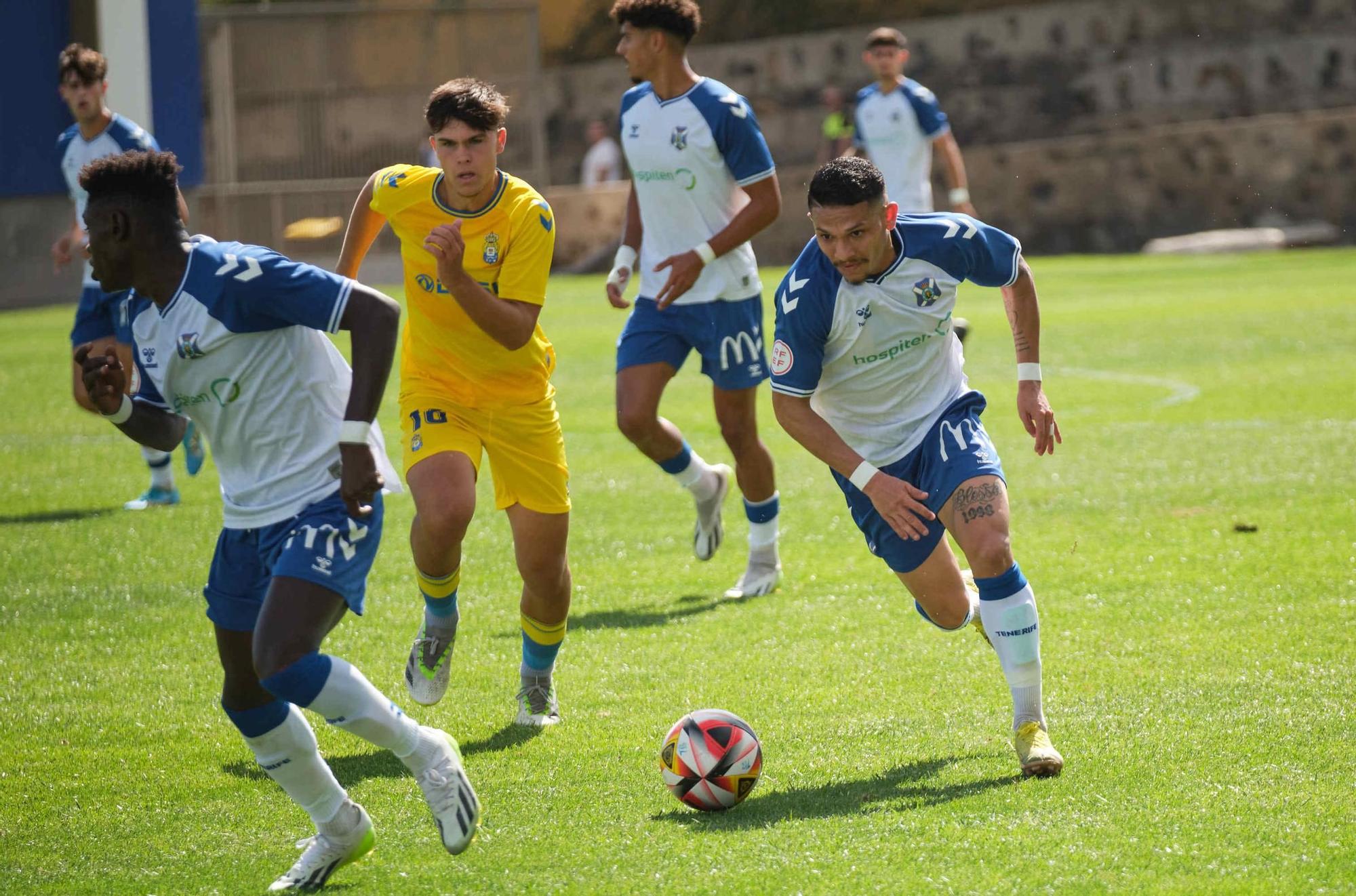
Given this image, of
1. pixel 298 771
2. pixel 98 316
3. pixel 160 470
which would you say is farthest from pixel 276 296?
pixel 160 470

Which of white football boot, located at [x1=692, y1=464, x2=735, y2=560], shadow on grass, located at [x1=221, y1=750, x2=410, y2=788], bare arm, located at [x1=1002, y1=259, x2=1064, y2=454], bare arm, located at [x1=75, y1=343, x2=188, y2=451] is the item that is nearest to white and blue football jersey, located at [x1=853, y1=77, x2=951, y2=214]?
white football boot, located at [x1=692, y1=464, x2=735, y2=560]

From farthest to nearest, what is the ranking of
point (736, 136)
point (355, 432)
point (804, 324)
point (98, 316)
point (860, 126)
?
point (860, 126) → point (98, 316) → point (736, 136) → point (804, 324) → point (355, 432)

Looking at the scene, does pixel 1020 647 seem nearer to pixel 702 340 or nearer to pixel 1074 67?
pixel 702 340

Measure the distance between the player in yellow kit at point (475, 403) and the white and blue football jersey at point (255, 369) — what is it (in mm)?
1092

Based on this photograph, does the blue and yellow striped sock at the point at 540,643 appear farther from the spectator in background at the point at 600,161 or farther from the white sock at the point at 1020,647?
the spectator in background at the point at 600,161

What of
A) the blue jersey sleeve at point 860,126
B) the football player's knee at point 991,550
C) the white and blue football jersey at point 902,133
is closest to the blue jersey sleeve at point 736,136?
the football player's knee at point 991,550

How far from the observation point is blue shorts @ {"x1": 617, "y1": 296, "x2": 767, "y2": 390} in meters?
7.71

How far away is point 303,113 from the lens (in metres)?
32.0

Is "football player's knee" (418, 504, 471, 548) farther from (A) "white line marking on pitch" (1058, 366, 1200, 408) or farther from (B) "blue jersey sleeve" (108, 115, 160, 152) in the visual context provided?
(A) "white line marking on pitch" (1058, 366, 1200, 408)

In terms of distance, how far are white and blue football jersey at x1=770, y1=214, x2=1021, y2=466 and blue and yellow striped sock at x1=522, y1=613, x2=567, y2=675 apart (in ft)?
4.01

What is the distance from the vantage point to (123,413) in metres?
4.51

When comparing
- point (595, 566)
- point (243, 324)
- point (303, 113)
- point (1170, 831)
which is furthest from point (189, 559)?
point (303, 113)

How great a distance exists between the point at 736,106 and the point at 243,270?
13.0ft

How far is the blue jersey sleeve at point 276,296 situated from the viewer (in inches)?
167
